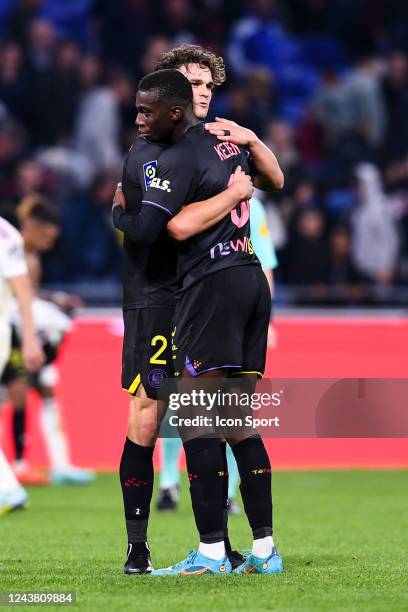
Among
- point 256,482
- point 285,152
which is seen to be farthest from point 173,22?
point 256,482

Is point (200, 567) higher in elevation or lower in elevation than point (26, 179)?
lower

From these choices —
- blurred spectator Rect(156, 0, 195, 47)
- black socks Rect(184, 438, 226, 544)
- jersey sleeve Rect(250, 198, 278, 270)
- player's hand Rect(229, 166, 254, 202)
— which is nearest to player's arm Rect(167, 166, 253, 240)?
player's hand Rect(229, 166, 254, 202)

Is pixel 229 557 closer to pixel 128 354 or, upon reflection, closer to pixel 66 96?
pixel 128 354

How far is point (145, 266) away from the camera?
570cm

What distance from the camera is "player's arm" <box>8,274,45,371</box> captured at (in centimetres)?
794

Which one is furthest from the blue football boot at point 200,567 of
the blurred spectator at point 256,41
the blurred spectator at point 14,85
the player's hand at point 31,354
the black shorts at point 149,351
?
the blurred spectator at point 256,41

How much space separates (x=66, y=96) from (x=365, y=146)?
11.8 feet

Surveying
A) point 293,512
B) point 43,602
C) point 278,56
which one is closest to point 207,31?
point 278,56

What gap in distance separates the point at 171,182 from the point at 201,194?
184 mm

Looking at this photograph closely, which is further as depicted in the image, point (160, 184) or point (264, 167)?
point (264, 167)

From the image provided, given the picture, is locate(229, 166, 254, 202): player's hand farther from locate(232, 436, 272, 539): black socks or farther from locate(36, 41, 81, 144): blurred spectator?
locate(36, 41, 81, 144): blurred spectator

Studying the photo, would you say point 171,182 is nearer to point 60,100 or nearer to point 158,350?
point 158,350

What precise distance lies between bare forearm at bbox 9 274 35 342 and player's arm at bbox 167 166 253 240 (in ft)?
8.98

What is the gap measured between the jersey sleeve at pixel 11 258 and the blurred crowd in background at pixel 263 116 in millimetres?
5247
